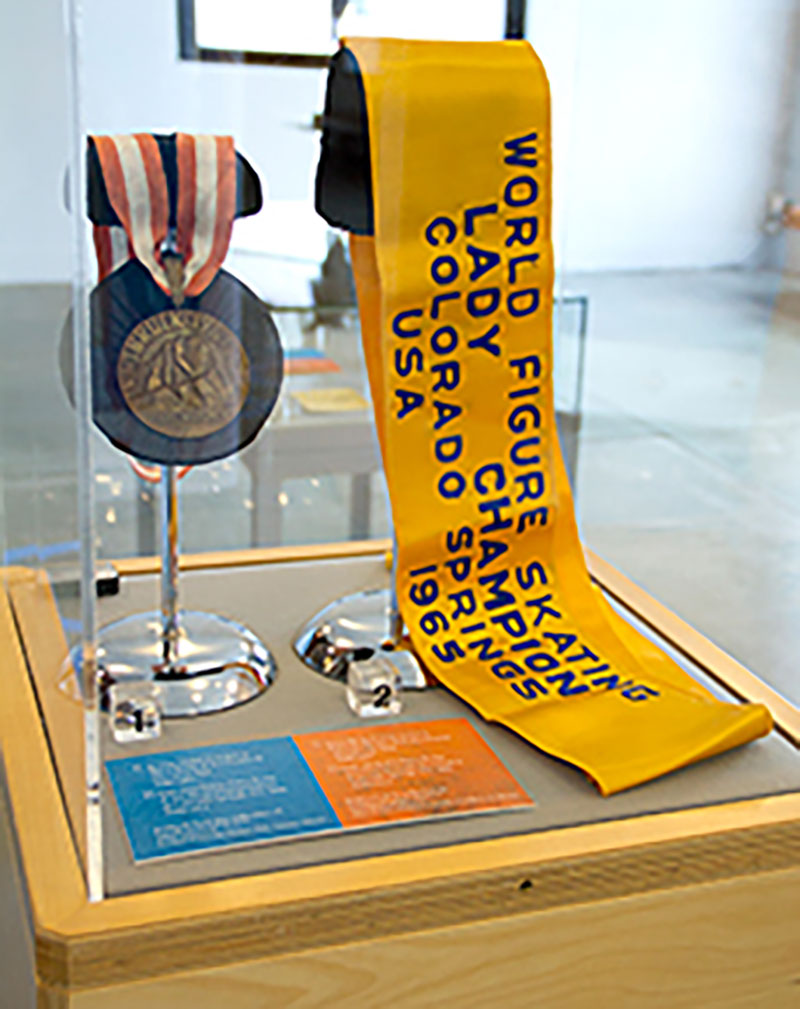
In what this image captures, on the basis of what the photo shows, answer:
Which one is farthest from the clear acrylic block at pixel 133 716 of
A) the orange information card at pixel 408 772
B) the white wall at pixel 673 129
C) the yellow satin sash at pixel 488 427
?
the white wall at pixel 673 129

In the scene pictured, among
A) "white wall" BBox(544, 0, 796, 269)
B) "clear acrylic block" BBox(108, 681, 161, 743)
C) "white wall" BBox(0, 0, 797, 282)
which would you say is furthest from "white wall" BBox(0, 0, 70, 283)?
"white wall" BBox(544, 0, 796, 269)

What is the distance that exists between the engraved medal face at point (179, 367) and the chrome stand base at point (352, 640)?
0.62 ft

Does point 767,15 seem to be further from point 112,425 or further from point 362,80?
point 112,425

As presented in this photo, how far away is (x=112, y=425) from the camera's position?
2.97 ft

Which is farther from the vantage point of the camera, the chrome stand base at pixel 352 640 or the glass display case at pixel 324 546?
the chrome stand base at pixel 352 640

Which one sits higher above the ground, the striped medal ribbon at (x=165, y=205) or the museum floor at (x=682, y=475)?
the striped medal ribbon at (x=165, y=205)

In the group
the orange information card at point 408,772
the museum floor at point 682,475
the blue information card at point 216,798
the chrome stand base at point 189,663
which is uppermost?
the chrome stand base at point 189,663

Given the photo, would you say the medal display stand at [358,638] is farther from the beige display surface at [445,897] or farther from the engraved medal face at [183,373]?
the engraved medal face at [183,373]

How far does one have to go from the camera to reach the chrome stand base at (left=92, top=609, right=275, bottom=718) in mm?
959

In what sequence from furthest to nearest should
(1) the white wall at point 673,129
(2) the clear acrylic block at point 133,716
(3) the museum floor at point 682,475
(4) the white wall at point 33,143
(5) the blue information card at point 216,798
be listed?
(1) the white wall at point 673,129 → (3) the museum floor at point 682,475 → (2) the clear acrylic block at point 133,716 → (5) the blue information card at point 216,798 → (4) the white wall at point 33,143

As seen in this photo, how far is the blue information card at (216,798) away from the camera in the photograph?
2.60 ft

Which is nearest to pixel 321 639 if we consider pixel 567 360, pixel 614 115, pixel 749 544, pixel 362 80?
pixel 362 80

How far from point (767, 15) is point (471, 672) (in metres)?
2.33

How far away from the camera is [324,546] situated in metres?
1.34
